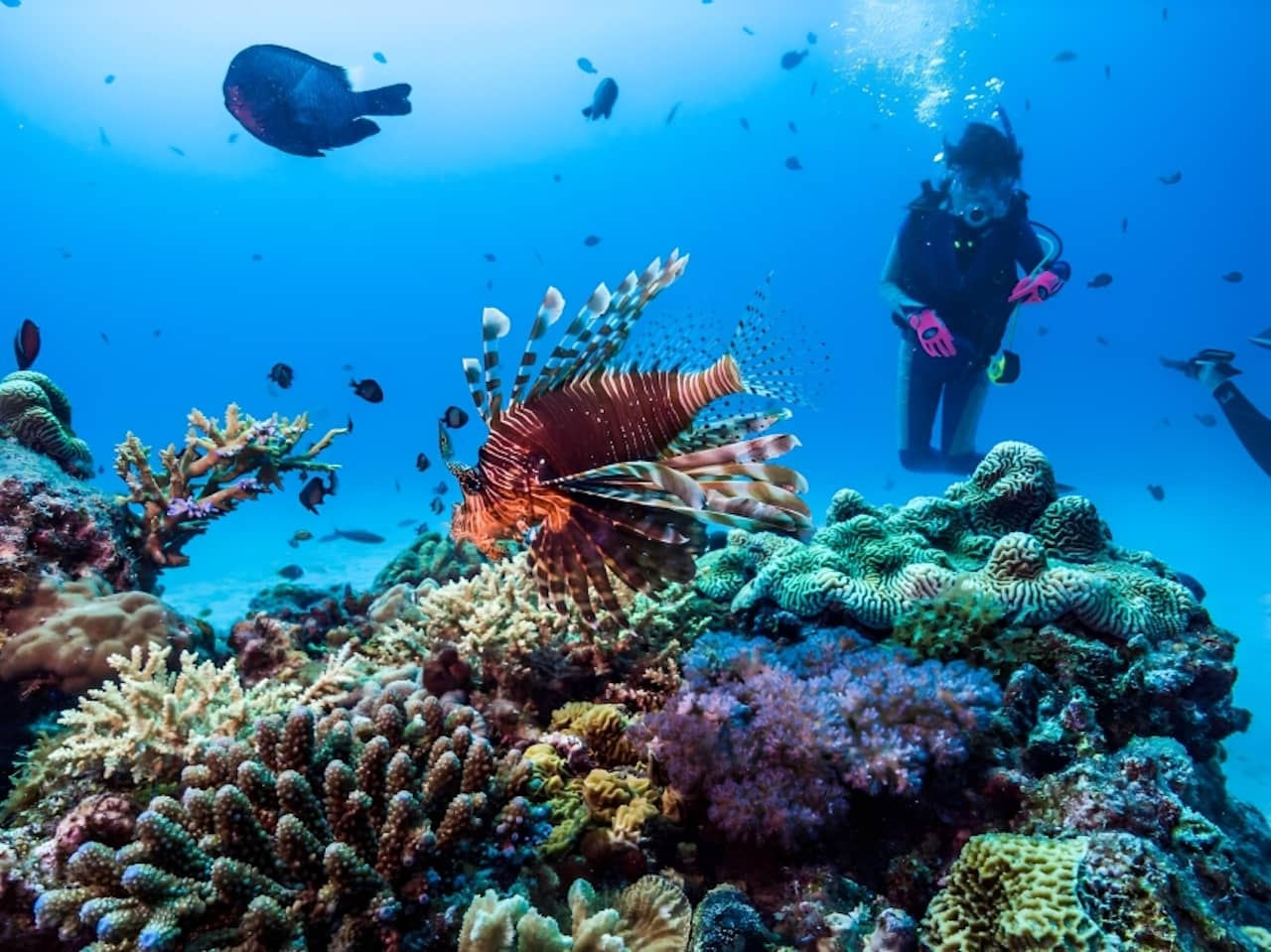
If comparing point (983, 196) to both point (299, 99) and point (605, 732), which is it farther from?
point (605, 732)

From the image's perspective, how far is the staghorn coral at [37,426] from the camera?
4.24 m

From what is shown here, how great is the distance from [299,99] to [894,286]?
8631mm

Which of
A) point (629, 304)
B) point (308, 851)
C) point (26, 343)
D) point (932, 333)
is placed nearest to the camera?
point (308, 851)

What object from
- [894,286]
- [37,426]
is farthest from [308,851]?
[894,286]

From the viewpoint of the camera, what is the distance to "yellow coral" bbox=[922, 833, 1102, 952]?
1.79m

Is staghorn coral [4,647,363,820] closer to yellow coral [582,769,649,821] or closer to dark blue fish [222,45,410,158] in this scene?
yellow coral [582,769,649,821]

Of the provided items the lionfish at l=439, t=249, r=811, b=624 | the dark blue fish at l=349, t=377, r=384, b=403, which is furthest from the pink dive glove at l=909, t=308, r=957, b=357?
the dark blue fish at l=349, t=377, r=384, b=403

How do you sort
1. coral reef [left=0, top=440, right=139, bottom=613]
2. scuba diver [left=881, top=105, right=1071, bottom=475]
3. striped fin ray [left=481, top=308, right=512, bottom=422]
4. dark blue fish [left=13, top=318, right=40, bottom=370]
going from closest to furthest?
striped fin ray [left=481, top=308, right=512, bottom=422] → coral reef [left=0, top=440, right=139, bottom=613] → dark blue fish [left=13, top=318, right=40, bottom=370] → scuba diver [left=881, top=105, right=1071, bottom=475]

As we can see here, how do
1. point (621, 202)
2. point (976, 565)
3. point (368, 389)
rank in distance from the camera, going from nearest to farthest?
point (976, 565) → point (368, 389) → point (621, 202)

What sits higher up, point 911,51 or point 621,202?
point 621,202

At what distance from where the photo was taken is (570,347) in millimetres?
2793

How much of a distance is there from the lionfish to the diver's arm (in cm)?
780

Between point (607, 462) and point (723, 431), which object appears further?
point (723, 431)

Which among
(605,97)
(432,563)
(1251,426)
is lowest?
(432,563)
